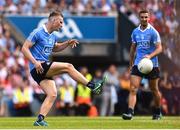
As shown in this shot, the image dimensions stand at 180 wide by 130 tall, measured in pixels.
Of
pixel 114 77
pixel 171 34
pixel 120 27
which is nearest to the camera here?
pixel 171 34

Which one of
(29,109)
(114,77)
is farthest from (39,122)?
(114,77)

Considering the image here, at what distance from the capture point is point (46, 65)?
49.3ft

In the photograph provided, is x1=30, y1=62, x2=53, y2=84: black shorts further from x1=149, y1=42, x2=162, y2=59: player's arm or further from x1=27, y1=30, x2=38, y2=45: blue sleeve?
x1=149, y1=42, x2=162, y2=59: player's arm

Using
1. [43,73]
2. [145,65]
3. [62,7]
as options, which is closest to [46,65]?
[43,73]

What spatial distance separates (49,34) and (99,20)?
14.7m

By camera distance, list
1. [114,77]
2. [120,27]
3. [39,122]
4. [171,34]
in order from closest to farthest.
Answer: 1. [39,122]
2. [171,34]
3. [114,77]
4. [120,27]

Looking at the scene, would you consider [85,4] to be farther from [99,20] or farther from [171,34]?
[171,34]

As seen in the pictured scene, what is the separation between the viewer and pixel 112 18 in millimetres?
29938

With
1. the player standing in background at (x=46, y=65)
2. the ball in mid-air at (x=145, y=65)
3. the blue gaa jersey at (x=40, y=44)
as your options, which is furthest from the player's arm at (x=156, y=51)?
the blue gaa jersey at (x=40, y=44)

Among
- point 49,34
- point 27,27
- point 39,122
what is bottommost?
point 39,122

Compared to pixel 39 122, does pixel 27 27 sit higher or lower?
higher

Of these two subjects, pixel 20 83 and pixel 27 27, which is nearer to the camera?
pixel 20 83

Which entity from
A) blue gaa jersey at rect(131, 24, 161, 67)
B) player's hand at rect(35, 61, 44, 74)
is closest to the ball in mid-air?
blue gaa jersey at rect(131, 24, 161, 67)

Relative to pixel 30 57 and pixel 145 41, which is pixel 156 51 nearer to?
pixel 145 41
